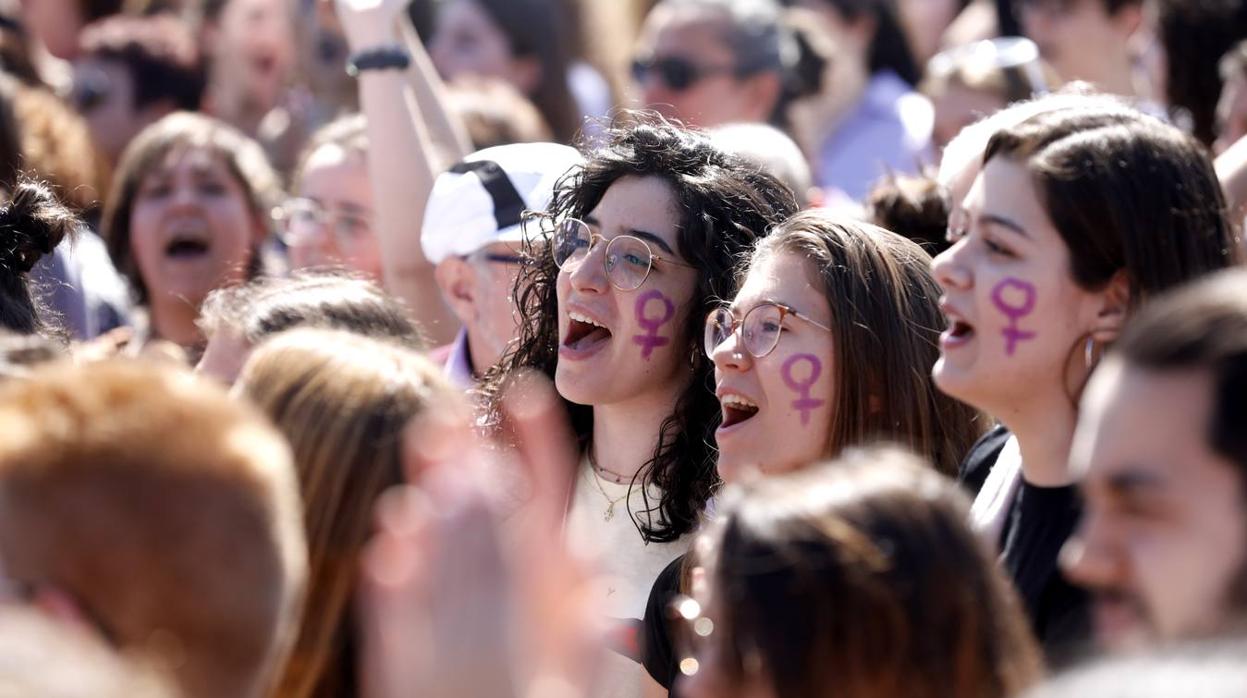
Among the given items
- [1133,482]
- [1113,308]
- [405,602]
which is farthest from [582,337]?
[405,602]

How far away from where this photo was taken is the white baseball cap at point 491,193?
418cm

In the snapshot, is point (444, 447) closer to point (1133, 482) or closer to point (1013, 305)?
point (1133, 482)

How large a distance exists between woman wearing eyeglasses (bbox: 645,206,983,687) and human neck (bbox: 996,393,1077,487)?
0.42m

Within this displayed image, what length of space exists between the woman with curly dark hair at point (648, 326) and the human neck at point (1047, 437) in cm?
78

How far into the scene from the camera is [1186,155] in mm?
2688

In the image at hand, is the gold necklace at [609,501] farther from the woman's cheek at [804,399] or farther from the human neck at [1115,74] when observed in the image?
the human neck at [1115,74]

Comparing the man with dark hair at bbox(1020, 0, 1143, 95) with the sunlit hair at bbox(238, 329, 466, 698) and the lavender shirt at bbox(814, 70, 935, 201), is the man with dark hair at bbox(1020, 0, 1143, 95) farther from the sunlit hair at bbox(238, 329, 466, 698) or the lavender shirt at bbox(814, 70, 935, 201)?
the sunlit hair at bbox(238, 329, 466, 698)

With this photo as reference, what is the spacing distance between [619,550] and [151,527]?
174 cm

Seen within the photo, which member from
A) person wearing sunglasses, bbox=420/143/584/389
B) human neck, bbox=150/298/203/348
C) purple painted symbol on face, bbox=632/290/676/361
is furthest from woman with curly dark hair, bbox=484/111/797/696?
human neck, bbox=150/298/203/348

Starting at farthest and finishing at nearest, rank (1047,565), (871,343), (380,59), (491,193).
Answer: (380,59) < (491,193) < (871,343) < (1047,565)

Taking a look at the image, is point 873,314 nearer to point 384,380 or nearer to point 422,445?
point 384,380

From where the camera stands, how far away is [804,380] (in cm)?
316

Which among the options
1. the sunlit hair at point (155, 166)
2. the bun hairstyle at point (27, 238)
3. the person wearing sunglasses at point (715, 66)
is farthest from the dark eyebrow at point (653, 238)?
the person wearing sunglasses at point (715, 66)

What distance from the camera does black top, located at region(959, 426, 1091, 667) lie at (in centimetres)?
250
